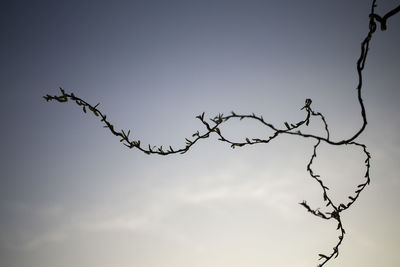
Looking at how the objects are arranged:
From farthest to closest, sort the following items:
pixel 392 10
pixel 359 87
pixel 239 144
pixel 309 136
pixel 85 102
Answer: pixel 239 144
pixel 85 102
pixel 309 136
pixel 359 87
pixel 392 10

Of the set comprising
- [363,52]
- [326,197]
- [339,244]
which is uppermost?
[363,52]

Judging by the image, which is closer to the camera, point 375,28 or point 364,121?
point 375,28

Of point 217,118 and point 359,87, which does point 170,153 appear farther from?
point 359,87

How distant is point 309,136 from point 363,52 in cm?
40

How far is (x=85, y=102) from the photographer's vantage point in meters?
1.15

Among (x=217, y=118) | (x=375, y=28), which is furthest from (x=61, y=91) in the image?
(x=375, y=28)

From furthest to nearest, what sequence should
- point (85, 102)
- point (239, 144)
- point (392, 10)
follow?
point (239, 144) < point (85, 102) < point (392, 10)

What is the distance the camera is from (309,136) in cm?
105

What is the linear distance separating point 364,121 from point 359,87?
0.13m

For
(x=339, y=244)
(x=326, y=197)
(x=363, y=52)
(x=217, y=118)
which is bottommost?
(x=339, y=244)

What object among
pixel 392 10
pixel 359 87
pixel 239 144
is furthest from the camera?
pixel 239 144

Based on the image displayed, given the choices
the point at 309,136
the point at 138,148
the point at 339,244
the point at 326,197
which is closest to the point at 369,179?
the point at 326,197

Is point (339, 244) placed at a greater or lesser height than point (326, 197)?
lesser

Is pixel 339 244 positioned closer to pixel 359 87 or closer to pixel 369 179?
pixel 369 179
